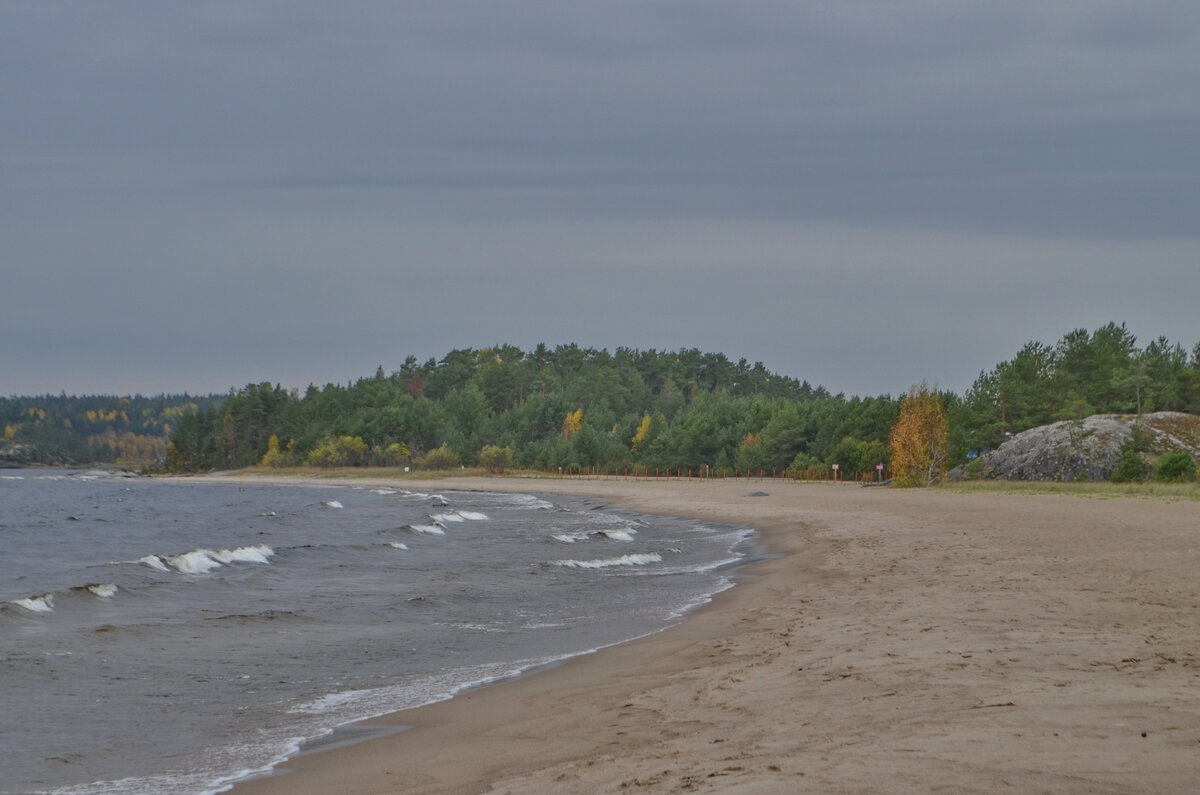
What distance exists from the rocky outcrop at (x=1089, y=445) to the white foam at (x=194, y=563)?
1822 inches

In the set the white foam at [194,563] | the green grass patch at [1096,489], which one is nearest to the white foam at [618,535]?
the white foam at [194,563]

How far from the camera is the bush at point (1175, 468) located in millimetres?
46291

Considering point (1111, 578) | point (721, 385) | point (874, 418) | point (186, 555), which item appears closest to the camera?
point (1111, 578)

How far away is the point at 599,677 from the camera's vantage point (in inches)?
430

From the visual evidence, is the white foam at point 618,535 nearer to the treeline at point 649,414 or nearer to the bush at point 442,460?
the treeline at point 649,414

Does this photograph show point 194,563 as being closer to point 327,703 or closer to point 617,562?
point 617,562

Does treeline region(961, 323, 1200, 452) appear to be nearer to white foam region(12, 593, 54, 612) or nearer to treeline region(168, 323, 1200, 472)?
treeline region(168, 323, 1200, 472)

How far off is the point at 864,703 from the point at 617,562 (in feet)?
62.7

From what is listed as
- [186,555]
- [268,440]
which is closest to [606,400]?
[268,440]

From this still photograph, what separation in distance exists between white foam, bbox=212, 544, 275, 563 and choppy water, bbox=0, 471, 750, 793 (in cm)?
6

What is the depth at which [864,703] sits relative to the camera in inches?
302

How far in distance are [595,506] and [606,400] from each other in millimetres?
101269

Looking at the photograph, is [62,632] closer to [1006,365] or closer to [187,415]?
[1006,365]

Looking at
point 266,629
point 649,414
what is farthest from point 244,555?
point 649,414
